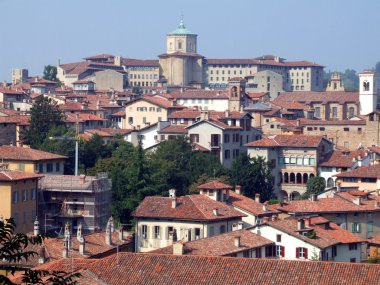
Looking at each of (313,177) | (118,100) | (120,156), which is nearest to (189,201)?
(120,156)

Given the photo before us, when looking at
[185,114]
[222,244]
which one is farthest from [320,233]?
[185,114]

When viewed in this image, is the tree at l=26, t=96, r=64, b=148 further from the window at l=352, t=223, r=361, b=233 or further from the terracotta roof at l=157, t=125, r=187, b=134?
the window at l=352, t=223, r=361, b=233

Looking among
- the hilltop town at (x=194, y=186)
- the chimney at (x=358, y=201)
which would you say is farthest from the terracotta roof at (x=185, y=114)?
the chimney at (x=358, y=201)

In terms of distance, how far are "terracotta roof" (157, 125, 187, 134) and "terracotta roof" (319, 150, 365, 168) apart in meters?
9.06

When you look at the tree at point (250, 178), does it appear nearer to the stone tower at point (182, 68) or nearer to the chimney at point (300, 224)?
the chimney at point (300, 224)

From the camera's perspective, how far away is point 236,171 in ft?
210

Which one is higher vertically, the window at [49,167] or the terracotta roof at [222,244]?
the window at [49,167]

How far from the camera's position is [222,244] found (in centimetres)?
3862

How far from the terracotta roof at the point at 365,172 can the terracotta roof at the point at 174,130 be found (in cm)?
1485


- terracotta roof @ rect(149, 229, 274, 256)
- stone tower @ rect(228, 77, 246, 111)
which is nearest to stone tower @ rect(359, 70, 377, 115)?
stone tower @ rect(228, 77, 246, 111)

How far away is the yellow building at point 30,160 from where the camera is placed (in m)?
56.3

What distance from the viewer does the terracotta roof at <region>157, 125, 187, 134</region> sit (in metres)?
75.6

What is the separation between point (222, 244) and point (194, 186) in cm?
2085

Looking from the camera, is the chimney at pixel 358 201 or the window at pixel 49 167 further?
the window at pixel 49 167
